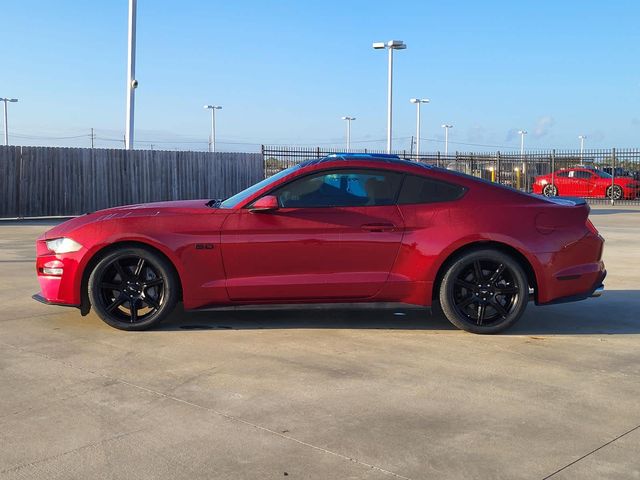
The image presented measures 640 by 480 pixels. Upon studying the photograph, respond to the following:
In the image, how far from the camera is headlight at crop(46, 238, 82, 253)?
6090mm

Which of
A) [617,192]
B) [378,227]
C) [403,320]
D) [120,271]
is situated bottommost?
[403,320]

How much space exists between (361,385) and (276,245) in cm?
170

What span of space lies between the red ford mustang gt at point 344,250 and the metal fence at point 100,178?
1643 cm

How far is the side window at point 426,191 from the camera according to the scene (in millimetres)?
6113

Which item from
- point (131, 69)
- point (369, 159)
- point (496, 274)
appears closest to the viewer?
point (496, 274)

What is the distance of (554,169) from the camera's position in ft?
107

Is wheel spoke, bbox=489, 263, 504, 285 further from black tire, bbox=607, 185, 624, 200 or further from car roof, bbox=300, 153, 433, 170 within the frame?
black tire, bbox=607, 185, 624, 200

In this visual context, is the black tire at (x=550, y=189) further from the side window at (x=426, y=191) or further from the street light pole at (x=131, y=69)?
the side window at (x=426, y=191)

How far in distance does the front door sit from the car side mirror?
6 cm

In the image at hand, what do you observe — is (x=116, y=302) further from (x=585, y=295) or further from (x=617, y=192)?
(x=617, y=192)

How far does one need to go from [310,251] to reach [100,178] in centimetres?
1819

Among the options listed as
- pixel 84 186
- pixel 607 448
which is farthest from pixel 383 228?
pixel 84 186

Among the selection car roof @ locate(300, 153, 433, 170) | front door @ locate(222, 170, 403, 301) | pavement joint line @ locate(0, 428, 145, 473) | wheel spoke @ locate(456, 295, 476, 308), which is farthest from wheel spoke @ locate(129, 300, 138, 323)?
wheel spoke @ locate(456, 295, 476, 308)

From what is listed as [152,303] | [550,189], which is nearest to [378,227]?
[152,303]
